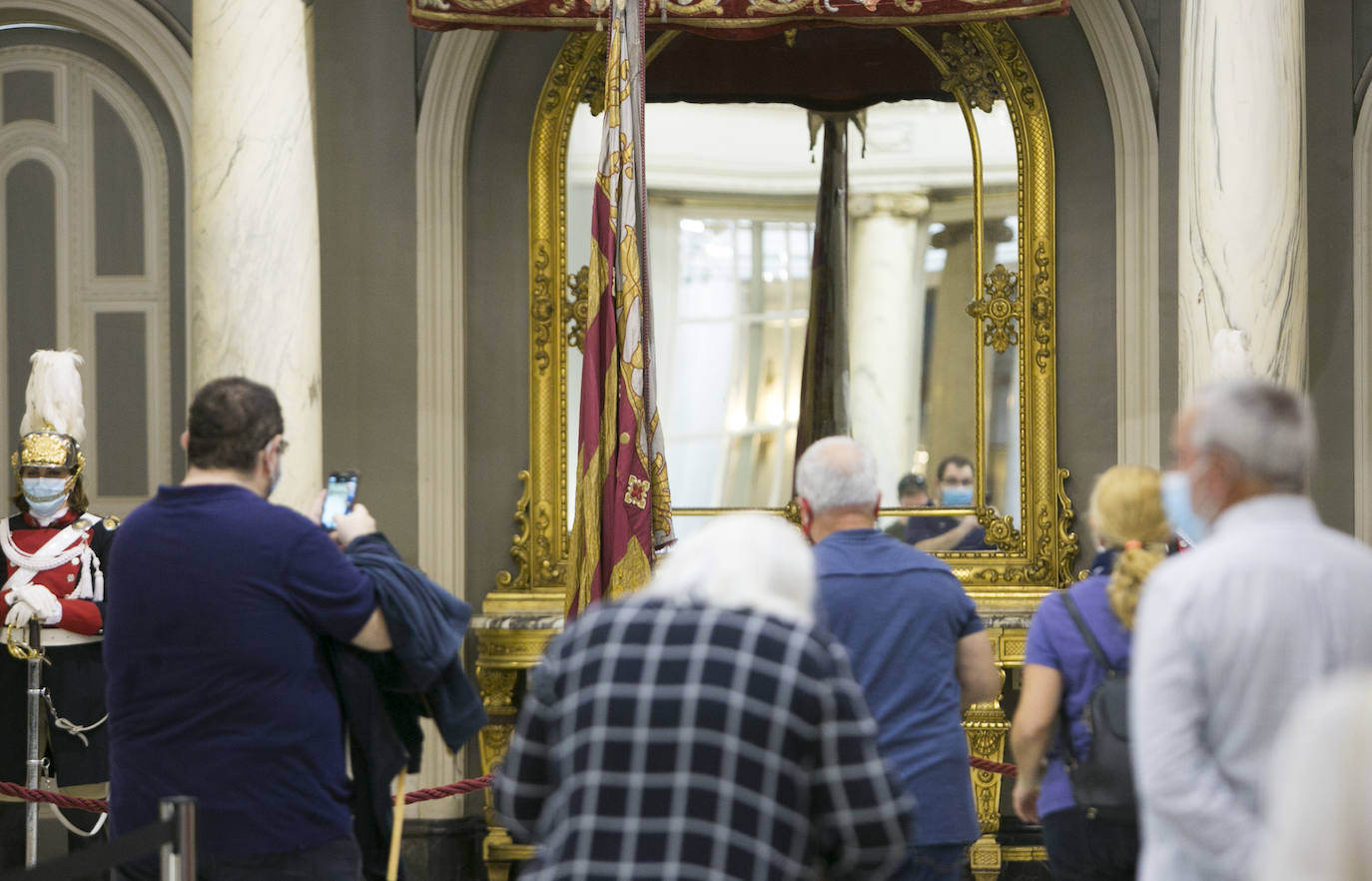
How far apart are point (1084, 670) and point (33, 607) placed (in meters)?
3.69

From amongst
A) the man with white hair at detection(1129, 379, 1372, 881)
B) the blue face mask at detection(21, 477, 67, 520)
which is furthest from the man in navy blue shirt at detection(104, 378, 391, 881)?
the blue face mask at detection(21, 477, 67, 520)

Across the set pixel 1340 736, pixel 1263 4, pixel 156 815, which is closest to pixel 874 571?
pixel 156 815

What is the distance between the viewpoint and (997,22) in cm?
680

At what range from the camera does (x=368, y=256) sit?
6.71 metres

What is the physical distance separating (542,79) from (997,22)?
1.86 m

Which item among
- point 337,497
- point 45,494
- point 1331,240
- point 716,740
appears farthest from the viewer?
point 1331,240

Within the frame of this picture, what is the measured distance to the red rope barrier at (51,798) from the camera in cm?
509

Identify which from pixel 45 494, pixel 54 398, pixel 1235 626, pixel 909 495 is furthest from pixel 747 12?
pixel 1235 626

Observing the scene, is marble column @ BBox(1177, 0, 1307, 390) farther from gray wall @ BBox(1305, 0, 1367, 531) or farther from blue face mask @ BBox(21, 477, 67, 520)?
blue face mask @ BBox(21, 477, 67, 520)

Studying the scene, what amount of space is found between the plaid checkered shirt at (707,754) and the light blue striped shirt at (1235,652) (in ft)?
1.41

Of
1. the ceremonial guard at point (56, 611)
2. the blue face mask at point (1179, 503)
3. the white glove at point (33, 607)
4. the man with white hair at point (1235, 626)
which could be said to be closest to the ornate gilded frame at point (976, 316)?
the ceremonial guard at point (56, 611)

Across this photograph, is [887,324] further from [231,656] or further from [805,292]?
[231,656]

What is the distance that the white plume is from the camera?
6055 millimetres

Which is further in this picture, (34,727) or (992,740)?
(992,740)
